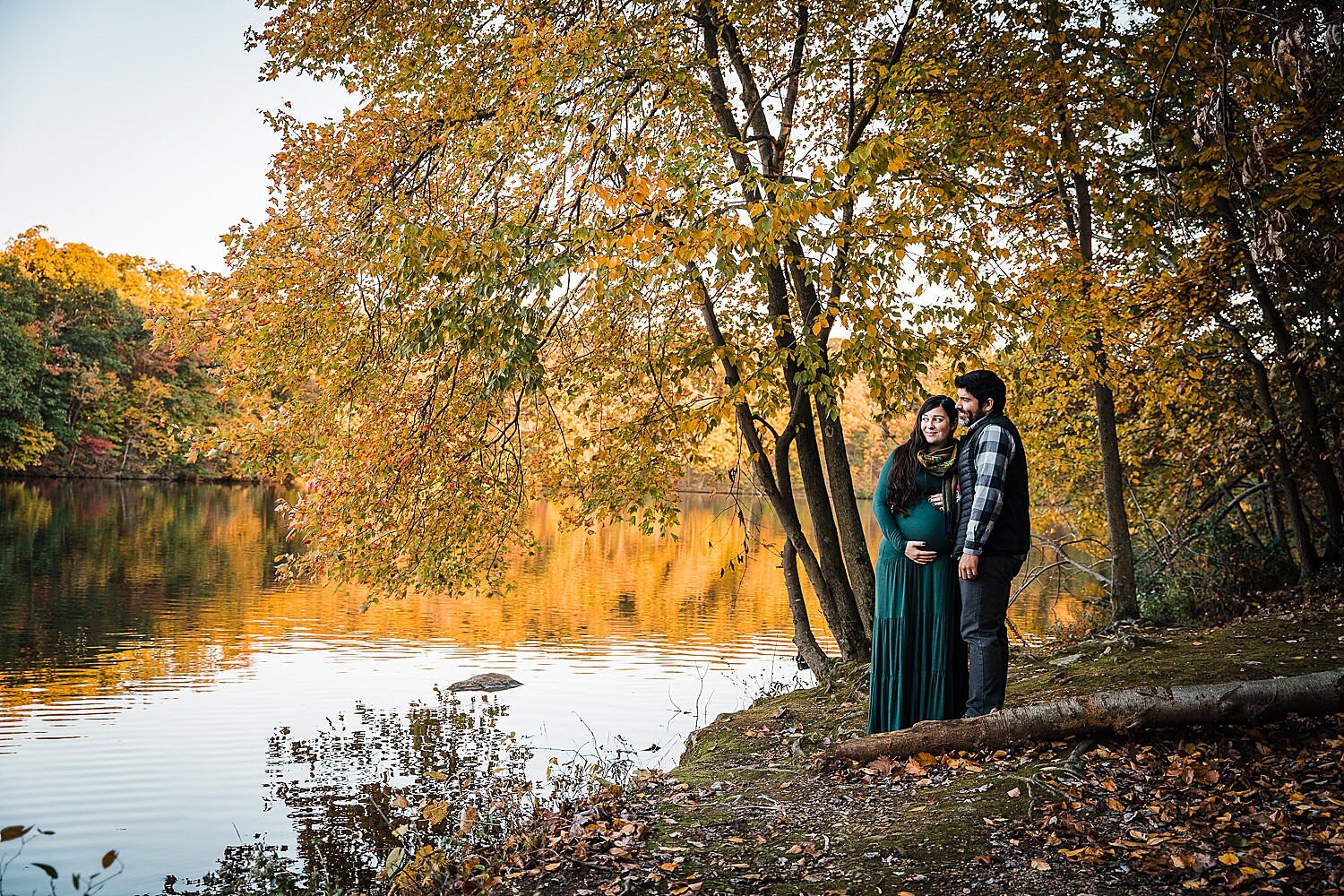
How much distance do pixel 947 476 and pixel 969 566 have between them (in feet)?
1.86

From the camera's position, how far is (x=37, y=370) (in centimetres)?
4625

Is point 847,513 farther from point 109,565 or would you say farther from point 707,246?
point 109,565

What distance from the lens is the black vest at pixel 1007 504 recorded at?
5172 millimetres

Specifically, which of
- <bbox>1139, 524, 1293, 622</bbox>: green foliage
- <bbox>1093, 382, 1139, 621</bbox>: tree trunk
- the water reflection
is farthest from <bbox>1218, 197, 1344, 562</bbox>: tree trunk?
the water reflection

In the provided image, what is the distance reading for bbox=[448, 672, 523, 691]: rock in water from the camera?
13.3 m

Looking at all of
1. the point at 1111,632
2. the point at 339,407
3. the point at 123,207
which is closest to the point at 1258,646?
the point at 1111,632

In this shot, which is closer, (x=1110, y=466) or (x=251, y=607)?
(x=1110, y=466)

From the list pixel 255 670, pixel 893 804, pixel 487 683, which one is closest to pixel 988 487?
pixel 893 804

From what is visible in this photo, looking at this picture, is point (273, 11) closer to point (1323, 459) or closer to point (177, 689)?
point (177, 689)

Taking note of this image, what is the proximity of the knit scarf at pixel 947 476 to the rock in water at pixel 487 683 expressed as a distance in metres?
9.18

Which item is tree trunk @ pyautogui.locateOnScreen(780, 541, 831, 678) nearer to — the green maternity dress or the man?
the green maternity dress

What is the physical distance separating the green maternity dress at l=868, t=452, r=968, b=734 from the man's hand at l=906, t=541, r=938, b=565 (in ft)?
0.09

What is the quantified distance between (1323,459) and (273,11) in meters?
Answer: 11.5

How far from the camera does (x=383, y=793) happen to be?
353 inches
